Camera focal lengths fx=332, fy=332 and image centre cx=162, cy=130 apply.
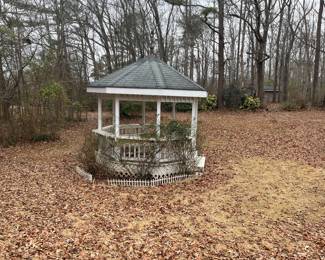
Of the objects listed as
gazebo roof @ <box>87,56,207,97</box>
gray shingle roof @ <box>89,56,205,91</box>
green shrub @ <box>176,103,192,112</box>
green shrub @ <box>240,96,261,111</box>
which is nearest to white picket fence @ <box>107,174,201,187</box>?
gazebo roof @ <box>87,56,207,97</box>

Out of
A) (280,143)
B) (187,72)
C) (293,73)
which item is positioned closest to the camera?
(280,143)

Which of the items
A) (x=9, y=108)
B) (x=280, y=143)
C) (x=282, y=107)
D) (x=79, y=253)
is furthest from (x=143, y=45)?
(x=79, y=253)

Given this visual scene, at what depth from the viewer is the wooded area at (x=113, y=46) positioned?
12766 millimetres

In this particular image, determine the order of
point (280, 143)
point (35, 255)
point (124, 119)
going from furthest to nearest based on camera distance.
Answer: point (124, 119), point (280, 143), point (35, 255)

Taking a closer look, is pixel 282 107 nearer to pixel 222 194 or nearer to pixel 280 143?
pixel 280 143

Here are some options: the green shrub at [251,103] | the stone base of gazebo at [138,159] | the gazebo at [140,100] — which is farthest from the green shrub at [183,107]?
the stone base of gazebo at [138,159]

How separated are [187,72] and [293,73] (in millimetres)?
13123

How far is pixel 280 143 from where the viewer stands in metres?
11.8

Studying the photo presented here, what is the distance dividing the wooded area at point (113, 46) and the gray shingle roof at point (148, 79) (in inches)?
66.4

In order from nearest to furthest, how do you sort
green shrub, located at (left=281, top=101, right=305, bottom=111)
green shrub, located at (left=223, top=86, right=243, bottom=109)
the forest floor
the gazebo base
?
the forest floor
the gazebo base
green shrub, located at (left=281, top=101, right=305, bottom=111)
green shrub, located at (left=223, top=86, right=243, bottom=109)

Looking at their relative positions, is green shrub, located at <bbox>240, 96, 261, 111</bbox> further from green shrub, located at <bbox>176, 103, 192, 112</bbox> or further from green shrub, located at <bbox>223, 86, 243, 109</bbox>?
green shrub, located at <bbox>176, 103, 192, 112</bbox>

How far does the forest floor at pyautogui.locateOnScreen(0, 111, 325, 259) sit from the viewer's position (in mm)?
4715

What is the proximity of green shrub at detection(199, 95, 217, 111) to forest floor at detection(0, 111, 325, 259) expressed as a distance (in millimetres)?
9281

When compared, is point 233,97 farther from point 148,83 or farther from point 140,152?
point 140,152
